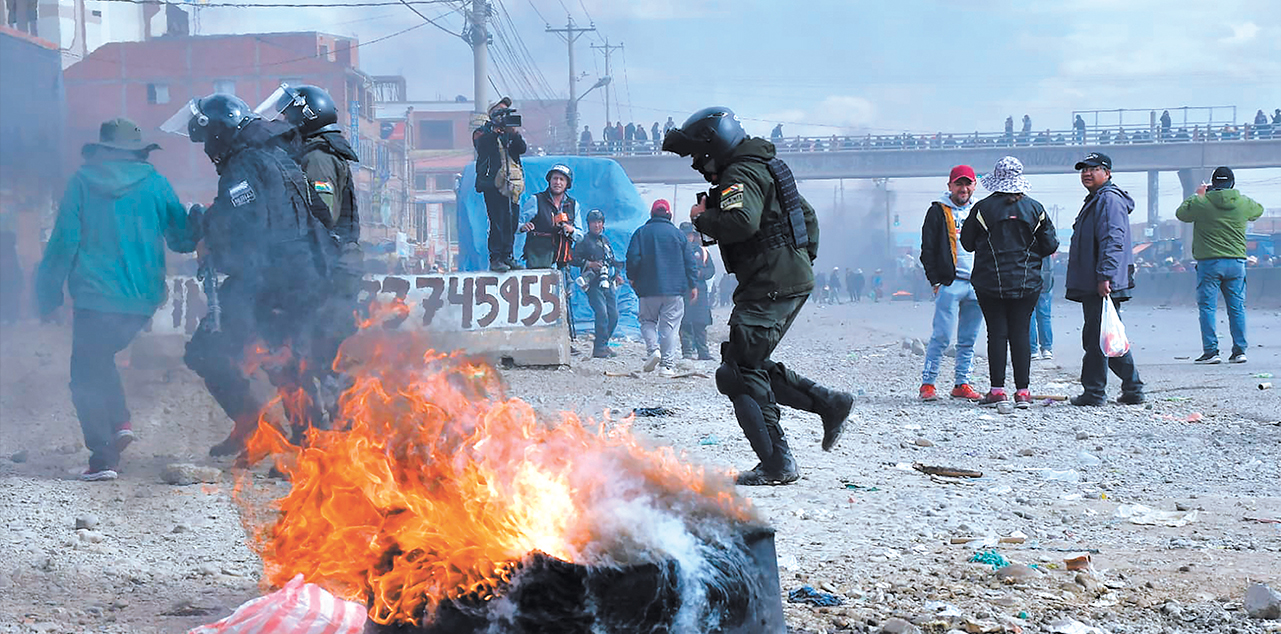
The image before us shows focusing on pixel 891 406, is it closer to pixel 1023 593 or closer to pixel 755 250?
pixel 755 250

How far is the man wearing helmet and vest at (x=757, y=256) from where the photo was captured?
5219 millimetres

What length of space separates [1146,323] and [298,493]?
21099 millimetres

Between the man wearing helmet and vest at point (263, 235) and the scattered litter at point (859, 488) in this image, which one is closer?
the man wearing helmet and vest at point (263, 235)

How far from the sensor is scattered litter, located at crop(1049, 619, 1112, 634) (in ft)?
11.2

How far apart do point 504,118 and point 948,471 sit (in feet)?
22.0

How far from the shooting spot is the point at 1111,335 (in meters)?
8.65

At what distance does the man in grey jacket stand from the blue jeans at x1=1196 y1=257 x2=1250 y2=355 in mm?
3277

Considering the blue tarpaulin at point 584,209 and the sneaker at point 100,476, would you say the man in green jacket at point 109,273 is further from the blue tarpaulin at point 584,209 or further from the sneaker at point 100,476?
the blue tarpaulin at point 584,209

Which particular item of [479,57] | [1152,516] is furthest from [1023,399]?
[479,57]

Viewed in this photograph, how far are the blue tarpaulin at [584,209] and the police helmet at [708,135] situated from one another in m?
10.6

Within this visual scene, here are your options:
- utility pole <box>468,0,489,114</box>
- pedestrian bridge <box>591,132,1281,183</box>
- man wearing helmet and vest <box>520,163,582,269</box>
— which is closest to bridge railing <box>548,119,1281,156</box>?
pedestrian bridge <box>591,132,1281,183</box>

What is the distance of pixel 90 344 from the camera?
600 cm

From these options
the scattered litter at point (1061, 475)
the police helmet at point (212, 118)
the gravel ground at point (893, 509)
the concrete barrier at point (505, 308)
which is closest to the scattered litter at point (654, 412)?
the gravel ground at point (893, 509)

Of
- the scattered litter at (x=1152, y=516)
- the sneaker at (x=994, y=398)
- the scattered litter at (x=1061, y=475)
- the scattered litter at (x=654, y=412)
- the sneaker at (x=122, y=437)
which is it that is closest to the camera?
the scattered litter at (x=1152, y=516)
